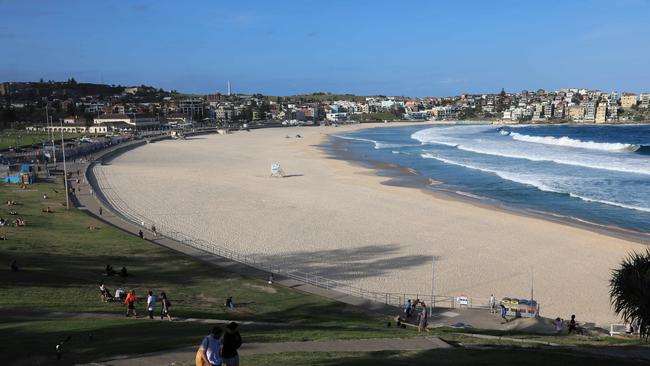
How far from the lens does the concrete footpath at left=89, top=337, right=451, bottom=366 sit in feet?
24.0

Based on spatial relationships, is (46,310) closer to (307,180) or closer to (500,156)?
(307,180)

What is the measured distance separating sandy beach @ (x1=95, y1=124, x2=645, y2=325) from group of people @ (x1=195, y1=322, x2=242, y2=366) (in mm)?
11078

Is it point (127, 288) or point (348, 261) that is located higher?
point (127, 288)

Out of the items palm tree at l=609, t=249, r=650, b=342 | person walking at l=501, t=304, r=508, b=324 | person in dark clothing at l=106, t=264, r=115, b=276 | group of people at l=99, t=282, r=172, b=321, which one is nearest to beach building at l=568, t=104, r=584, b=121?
person walking at l=501, t=304, r=508, b=324

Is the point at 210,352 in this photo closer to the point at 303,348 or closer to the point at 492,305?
the point at 303,348

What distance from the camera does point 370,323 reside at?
40.7 ft

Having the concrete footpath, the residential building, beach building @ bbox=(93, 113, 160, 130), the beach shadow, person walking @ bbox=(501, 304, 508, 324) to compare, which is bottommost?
the beach shadow

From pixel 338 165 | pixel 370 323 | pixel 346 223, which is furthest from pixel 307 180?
pixel 370 323

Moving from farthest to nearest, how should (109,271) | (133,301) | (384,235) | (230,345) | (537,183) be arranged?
(537,183)
(384,235)
(109,271)
(133,301)
(230,345)

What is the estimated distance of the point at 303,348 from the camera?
8.32 metres

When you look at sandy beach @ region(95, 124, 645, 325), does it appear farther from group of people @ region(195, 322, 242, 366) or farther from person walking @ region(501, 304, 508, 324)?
group of people @ region(195, 322, 242, 366)

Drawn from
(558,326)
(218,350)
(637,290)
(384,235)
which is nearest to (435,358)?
(637,290)

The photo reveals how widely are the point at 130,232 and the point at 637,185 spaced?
30719 millimetres

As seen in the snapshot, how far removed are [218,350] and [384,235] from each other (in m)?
17.9
